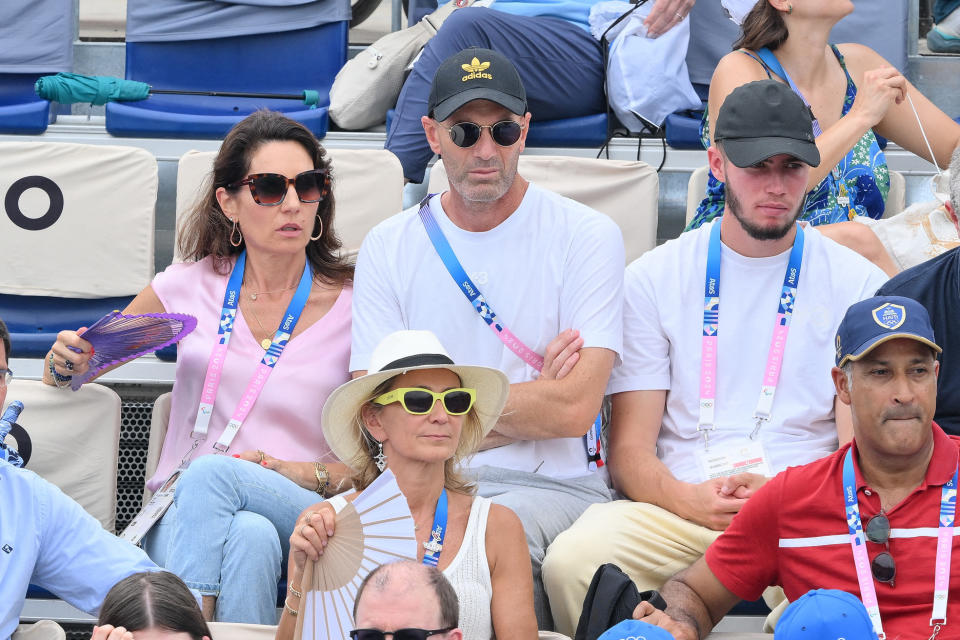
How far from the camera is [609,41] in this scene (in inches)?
202

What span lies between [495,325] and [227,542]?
35.4 inches

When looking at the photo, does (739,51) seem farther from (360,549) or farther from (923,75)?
(360,549)

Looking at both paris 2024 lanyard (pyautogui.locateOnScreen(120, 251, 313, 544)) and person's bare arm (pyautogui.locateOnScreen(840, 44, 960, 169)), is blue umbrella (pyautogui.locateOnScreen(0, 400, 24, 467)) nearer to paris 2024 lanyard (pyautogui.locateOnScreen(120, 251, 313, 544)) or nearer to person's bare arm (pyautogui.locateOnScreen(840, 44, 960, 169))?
paris 2024 lanyard (pyautogui.locateOnScreen(120, 251, 313, 544))

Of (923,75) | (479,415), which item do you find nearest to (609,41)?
(923,75)

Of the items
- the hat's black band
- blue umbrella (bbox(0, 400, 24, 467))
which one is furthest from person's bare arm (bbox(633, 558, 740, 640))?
blue umbrella (bbox(0, 400, 24, 467))

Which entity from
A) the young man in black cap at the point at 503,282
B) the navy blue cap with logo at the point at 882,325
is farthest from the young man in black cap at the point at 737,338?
the navy blue cap with logo at the point at 882,325

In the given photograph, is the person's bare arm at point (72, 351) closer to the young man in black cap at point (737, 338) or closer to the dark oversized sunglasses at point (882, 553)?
the young man in black cap at point (737, 338)

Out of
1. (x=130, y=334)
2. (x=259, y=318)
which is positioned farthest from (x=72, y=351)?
(x=259, y=318)

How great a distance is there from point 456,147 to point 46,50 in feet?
10.3

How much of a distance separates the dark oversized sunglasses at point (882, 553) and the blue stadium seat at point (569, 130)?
9.17 feet

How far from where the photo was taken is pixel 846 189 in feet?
14.0

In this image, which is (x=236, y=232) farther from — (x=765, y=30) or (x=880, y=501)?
(x=880, y=501)

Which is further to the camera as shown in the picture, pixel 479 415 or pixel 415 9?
pixel 415 9

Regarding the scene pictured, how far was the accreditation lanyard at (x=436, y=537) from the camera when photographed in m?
2.83
